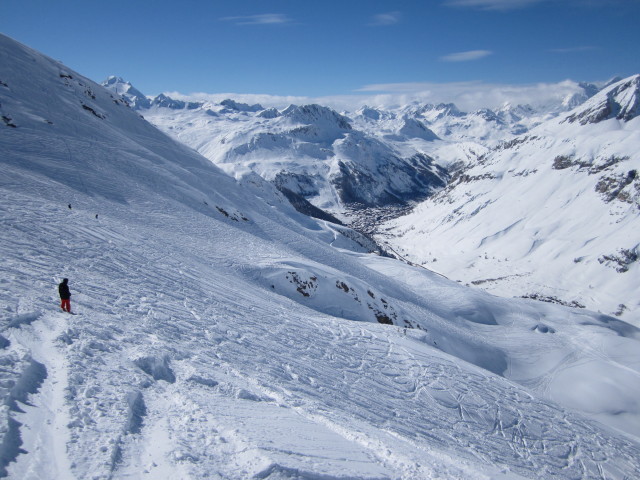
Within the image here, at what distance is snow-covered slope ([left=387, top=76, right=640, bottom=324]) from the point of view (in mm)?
120812

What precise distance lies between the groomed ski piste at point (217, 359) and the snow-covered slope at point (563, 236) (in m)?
89.5

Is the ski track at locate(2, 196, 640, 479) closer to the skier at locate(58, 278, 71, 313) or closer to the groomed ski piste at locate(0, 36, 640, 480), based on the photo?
the groomed ski piste at locate(0, 36, 640, 480)

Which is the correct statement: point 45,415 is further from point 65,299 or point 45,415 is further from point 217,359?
point 217,359

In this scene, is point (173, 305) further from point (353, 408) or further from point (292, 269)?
point (292, 269)

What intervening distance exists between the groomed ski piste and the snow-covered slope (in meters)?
89.5

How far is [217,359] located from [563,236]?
172m

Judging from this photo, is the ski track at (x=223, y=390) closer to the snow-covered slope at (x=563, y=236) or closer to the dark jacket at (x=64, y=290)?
the dark jacket at (x=64, y=290)

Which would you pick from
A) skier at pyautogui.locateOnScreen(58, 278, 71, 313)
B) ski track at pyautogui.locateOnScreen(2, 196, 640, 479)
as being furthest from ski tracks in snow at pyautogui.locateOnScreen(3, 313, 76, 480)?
skier at pyautogui.locateOnScreen(58, 278, 71, 313)

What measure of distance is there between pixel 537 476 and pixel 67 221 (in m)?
27.3

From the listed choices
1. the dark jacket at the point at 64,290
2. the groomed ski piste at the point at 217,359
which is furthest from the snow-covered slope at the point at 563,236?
the dark jacket at the point at 64,290

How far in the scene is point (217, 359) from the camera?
1253 centimetres

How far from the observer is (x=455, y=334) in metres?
38.7

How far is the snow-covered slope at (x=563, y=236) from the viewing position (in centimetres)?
12081

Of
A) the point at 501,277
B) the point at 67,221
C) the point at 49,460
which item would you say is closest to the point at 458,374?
the point at 49,460
